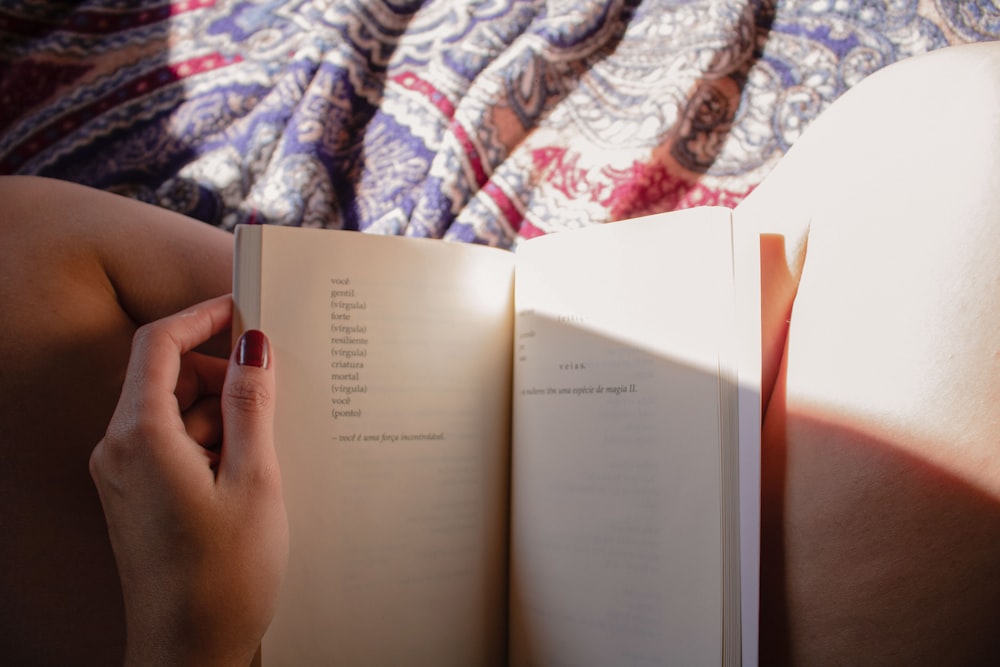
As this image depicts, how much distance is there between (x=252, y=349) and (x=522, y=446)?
10.6 inches

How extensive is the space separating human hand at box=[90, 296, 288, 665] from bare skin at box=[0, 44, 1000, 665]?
135mm

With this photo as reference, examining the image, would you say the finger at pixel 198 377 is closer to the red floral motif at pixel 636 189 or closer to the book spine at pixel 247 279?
the book spine at pixel 247 279

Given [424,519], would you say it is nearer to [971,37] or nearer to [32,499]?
[32,499]

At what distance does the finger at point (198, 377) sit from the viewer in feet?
2.04

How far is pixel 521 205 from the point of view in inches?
36.4

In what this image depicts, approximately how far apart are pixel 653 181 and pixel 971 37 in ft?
1.44

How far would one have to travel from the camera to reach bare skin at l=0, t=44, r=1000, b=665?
0.48 meters

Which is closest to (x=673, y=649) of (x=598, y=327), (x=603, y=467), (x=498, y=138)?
(x=603, y=467)

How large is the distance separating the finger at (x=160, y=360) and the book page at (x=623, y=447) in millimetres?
305

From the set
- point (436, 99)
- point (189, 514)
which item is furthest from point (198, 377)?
point (436, 99)

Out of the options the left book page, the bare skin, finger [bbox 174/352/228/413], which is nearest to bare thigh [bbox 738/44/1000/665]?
the bare skin

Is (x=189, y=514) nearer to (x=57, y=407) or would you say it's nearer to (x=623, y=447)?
(x=57, y=407)

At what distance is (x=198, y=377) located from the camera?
64cm

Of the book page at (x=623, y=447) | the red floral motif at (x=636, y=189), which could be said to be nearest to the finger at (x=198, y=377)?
the book page at (x=623, y=447)
